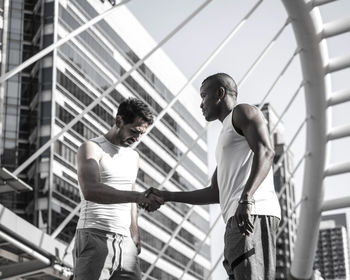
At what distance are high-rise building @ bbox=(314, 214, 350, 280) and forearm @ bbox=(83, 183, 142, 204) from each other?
169 meters

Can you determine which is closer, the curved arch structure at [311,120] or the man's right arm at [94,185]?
the man's right arm at [94,185]

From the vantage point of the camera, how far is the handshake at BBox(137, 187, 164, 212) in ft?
12.0

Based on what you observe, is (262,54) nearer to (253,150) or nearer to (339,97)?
(339,97)

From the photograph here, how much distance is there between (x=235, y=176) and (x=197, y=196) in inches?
22.2

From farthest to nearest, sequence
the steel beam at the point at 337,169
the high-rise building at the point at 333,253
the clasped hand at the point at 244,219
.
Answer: the high-rise building at the point at 333,253 < the steel beam at the point at 337,169 < the clasped hand at the point at 244,219

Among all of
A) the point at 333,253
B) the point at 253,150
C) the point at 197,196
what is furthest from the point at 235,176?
the point at 333,253

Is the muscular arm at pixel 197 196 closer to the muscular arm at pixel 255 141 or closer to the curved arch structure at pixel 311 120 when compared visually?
the muscular arm at pixel 255 141

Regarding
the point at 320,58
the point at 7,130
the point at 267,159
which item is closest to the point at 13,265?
the point at 267,159

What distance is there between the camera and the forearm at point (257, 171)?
3031mm

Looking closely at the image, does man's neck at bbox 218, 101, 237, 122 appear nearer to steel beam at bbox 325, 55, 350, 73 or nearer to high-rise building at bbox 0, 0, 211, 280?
steel beam at bbox 325, 55, 350, 73

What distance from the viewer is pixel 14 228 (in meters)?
4.95

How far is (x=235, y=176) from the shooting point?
321 cm

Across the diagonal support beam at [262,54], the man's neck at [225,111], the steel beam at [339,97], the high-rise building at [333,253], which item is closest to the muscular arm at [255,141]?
the man's neck at [225,111]

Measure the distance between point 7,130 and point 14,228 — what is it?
166 ft
